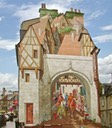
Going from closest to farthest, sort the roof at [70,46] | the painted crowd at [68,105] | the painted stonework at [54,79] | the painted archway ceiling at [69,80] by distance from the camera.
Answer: the painted stonework at [54,79], the painted crowd at [68,105], the painted archway ceiling at [69,80], the roof at [70,46]

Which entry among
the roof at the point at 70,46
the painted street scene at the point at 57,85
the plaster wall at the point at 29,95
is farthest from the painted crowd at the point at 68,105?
the roof at the point at 70,46

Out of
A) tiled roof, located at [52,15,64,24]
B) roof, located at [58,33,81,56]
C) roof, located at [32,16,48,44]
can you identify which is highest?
tiled roof, located at [52,15,64,24]

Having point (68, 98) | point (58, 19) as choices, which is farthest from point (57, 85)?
point (58, 19)

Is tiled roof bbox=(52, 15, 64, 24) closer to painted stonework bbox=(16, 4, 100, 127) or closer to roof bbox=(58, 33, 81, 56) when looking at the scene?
roof bbox=(58, 33, 81, 56)

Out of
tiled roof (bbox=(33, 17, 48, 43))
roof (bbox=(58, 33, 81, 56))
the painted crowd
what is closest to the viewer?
the painted crowd

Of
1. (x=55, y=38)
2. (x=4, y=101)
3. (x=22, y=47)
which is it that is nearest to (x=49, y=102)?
(x=22, y=47)

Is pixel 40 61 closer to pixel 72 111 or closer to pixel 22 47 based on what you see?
pixel 22 47

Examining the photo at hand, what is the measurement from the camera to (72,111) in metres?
30.0

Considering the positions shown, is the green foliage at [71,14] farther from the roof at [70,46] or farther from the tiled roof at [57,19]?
the roof at [70,46]

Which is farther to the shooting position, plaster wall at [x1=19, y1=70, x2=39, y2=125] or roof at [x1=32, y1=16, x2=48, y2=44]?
roof at [x1=32, y1=16, x2=48, y2=44]

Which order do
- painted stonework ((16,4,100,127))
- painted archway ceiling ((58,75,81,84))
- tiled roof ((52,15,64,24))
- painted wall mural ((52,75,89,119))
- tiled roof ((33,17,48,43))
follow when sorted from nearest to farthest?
1. painted stonework ((16,4,100,127))
2. painted wall mural ((52,75,89,119))
3. tiled roof ((33,17,48,43))
4. painted archway ceiling ((58,75,81,84))
5. tiled roof ((52,15,64,24))

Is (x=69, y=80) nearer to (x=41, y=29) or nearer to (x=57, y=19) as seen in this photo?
(x=41, y=29)

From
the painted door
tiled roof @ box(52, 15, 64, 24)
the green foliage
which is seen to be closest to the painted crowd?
the painted door

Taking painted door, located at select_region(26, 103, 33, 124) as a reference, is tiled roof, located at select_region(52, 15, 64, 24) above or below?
above
